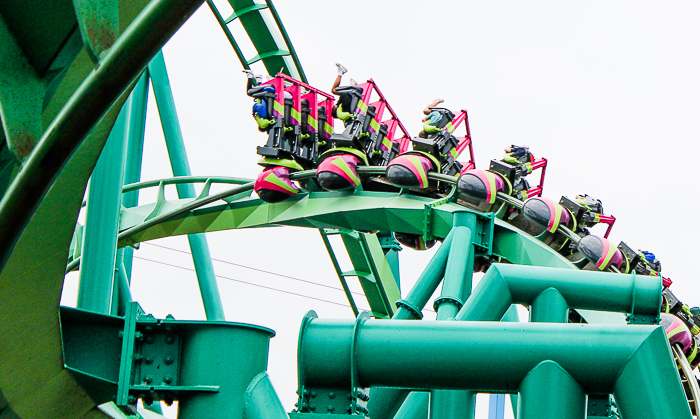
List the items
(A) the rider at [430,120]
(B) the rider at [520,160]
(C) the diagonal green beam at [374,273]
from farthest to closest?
(C) the diagonal green beam at [374,273]
(A) the rider at [430,120]
(B) the rider at [520,160]

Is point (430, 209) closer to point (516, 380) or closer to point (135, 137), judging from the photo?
point (135, 137)

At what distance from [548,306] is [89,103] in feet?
6.67

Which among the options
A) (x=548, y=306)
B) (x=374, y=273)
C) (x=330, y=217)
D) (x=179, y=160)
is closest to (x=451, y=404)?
(x=548, y=306)

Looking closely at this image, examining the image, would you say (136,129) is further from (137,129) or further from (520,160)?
(520,160)

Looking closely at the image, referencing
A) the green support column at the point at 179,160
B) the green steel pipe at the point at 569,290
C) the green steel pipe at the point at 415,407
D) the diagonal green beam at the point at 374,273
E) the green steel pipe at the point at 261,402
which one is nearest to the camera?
the green steel pipe at the point at 261,402

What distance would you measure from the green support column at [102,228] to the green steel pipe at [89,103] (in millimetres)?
2264

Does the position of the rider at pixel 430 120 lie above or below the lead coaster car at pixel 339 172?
above

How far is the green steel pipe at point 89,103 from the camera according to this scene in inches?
89.9

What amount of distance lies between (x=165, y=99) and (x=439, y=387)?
6.85 meters

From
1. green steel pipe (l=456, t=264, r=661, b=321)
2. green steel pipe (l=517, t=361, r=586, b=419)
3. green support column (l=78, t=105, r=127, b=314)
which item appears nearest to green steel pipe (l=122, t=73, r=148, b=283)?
green support column (l=78, t=105, r=127, b=314)

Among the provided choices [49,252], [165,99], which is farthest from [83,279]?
[165,99]

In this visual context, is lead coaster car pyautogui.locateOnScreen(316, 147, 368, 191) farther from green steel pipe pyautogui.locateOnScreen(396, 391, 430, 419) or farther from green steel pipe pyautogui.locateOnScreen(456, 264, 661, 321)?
green steel pipe pyautogui.locateOnScreen(456, 264, 661, 321)

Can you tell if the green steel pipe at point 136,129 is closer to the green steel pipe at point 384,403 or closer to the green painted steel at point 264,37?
the green painted steel at point 264,37

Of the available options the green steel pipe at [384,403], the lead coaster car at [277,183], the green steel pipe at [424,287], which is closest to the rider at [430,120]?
the lead coaster car at [277,183]
